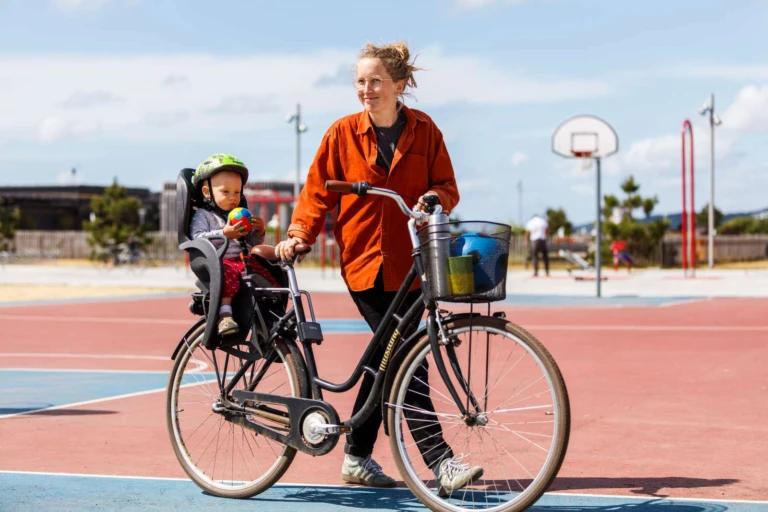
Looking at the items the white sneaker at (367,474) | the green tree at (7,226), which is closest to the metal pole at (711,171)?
the green tree at (7,226)

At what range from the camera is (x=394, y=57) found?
5723 millimetres

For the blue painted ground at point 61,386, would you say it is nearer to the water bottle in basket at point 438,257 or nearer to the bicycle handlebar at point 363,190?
the bicycle handlebar at point 363,190

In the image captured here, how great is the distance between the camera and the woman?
18.8 ft

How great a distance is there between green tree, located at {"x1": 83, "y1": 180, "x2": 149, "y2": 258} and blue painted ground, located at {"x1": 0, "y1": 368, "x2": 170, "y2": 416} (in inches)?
1364

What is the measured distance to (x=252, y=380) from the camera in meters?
5.82

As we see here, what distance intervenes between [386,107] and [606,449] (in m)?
2.49

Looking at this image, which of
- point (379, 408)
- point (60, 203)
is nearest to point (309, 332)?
point (379, 408)

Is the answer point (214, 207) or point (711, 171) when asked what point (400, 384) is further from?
point (711, 171)

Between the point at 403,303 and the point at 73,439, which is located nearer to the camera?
the point at 403,303

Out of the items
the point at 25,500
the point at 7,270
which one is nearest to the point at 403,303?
the point at 25,500

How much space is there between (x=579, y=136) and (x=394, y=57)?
2277cm

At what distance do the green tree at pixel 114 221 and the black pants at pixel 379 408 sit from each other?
40100 millimetres

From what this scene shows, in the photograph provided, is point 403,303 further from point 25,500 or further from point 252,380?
point 25,500

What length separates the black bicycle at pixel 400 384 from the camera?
4.86m
